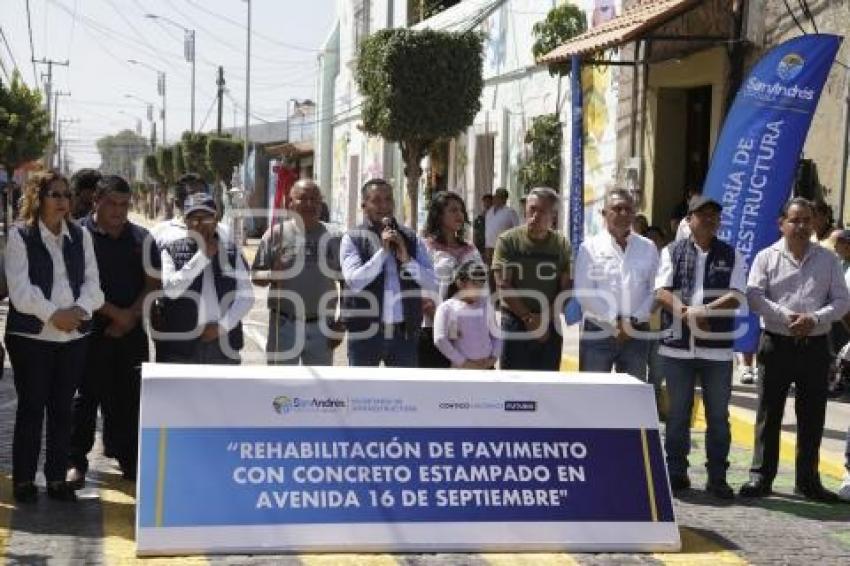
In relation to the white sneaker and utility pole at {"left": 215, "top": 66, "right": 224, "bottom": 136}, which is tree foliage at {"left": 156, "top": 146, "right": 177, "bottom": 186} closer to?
utility pole at {"left": 215, "top": 66, "right": 224, "bottom": 136}

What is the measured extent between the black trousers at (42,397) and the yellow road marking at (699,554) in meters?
3.25

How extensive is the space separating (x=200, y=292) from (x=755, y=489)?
11.7ft

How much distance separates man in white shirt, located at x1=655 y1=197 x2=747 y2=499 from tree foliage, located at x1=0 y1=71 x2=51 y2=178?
3810cm

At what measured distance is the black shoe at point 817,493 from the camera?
834 centimetres

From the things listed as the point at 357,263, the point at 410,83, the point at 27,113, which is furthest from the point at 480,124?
the point at 27,113

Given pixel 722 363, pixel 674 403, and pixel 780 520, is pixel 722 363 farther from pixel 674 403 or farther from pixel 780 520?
pixel 780 520

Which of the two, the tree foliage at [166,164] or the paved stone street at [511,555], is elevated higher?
the tree foliage at [166,164]

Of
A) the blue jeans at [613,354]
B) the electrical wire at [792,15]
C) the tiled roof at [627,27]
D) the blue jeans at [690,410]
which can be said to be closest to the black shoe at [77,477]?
the blue jeans at [613,354]

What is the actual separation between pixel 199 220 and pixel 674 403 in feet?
10.2

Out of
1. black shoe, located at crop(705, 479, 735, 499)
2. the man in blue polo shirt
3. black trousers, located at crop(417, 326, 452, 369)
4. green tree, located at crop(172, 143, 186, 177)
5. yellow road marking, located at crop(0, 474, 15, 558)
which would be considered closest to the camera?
yellow road marking, located at crop(0, 474, 15, 558)

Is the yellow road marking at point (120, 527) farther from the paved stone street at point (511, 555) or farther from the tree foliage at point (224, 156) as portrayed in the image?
the tree foliage at point (224, 156)

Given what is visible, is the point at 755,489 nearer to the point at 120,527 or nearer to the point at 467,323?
the point at 467,323

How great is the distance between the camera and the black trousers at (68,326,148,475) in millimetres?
8039

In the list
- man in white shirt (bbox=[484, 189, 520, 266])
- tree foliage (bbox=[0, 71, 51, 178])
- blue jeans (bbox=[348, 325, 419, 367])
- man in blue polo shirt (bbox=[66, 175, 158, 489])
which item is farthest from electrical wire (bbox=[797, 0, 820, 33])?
tree foliage (bbox=[0, 71, 51, 178])
